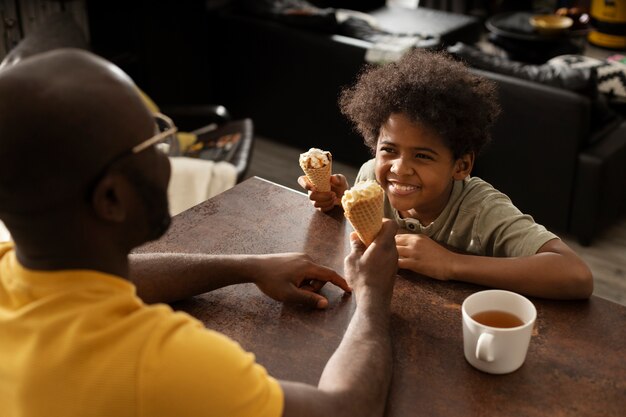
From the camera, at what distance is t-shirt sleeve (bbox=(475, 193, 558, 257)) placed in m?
1.80

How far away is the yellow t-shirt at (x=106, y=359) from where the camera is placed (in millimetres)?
1054

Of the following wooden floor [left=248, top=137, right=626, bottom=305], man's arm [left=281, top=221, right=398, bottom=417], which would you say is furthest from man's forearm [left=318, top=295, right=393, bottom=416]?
wooden floor [left=248, top=137, right=626, bottom=305]

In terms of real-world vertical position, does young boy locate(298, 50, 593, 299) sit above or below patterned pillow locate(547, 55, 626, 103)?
above

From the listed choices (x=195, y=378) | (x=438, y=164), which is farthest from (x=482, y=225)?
(x=195, y=378)

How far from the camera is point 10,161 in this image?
103cm

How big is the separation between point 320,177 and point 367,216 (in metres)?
0.35

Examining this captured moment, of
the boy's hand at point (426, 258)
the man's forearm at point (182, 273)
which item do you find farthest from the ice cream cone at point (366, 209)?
the man's forearm at point (182, 273)

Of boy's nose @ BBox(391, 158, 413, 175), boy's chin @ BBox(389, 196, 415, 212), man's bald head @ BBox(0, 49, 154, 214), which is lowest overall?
boy's chin @ BBox(389, 196, 415, 212)

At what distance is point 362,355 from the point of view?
4.48 feet

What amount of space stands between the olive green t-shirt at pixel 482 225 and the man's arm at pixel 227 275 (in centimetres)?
37

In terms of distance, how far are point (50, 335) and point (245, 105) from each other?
4328 millimetres

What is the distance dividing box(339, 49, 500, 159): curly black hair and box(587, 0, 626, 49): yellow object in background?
4773 mm

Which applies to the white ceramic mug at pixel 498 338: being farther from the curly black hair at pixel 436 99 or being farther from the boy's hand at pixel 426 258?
the curly black hair at pixel 436 99

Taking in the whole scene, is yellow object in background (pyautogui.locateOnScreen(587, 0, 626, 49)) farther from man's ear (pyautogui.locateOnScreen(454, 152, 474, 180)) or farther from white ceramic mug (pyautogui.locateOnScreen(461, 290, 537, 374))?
white ceramic mug (pyautogui.locateOnScreen(461, 290, 537, 374))
